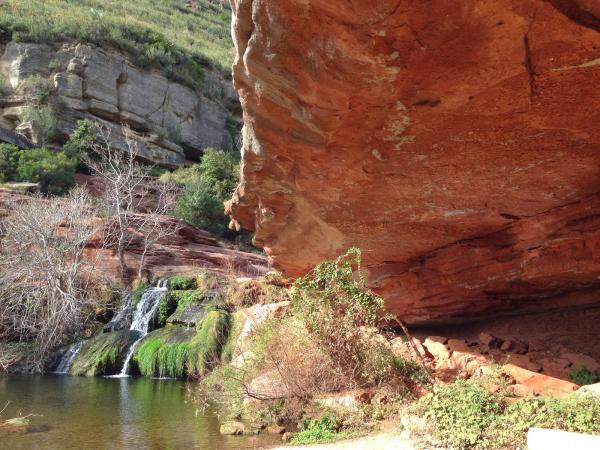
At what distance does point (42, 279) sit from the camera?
17688 millimetres

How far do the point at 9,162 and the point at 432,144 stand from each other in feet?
87.7

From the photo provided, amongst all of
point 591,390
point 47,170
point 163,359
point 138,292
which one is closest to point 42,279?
point 138,292

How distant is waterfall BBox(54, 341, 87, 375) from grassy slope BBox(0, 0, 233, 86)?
26577mm

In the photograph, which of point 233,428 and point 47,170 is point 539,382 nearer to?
point 233,428

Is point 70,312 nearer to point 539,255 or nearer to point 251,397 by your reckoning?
point 251,397

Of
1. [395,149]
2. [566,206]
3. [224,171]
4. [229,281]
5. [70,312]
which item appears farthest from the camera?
[224,171]

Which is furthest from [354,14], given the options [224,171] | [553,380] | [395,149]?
[224,171]

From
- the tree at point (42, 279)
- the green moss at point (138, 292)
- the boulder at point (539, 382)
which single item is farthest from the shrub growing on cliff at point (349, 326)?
the green moss at point (138, 292)

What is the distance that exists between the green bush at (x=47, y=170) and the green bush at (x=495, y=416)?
24.1 meters

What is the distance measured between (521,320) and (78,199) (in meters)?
18.0

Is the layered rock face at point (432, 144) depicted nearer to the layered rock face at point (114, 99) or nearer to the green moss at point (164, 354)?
the green moss at point (164, 354)

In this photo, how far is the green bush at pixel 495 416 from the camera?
535 centimetres

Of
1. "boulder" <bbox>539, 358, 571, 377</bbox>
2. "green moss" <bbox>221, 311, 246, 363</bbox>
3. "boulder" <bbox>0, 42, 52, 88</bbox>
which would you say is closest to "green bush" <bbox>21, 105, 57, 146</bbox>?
"boulder" <bbox>0, 42, 52, 88</bbox>

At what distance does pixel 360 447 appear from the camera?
20.9ft
